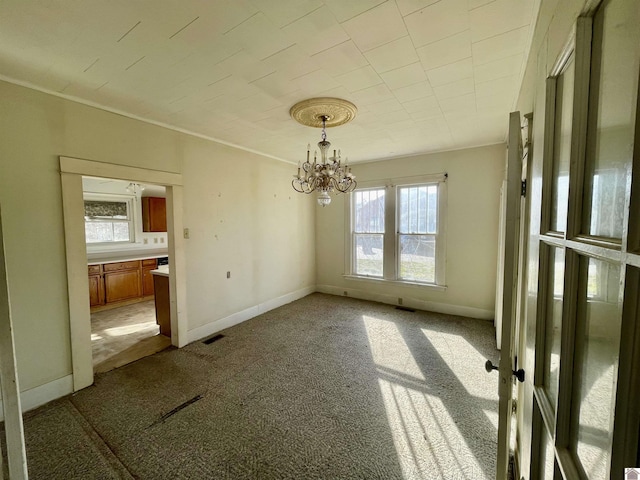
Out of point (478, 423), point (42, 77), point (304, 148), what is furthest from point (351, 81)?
point (478, 423)

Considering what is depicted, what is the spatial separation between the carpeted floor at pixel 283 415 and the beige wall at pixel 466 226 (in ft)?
3.15

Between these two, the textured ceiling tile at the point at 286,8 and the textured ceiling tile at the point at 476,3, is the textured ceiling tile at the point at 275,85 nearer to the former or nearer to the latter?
the textured ceiling tile at the point at 286,8

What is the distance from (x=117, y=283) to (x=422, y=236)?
18.4 feet

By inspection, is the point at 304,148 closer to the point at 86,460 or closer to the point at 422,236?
the point at 422,236

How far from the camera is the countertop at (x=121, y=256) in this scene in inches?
193

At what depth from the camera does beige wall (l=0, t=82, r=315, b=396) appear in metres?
2.16

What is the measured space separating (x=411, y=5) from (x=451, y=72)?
0.81 meters

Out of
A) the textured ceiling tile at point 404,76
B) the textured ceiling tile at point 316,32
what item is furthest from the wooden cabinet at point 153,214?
the textured ceiling tile at point 404,76

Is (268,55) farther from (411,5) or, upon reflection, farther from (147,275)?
(147,275)

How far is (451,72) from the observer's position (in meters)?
2.03

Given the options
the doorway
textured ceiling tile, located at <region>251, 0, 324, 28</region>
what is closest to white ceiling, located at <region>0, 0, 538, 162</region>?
textured ceiling tile, located at <region>251, 0, 324, 28</region>

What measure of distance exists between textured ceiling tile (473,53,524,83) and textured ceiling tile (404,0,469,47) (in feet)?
1.70

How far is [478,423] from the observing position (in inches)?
79.3

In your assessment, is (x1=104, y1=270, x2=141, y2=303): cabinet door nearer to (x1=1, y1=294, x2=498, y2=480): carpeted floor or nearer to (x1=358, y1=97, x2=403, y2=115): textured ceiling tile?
(x1=1, y1=294, x2=498, y2=480): carpeted floor
